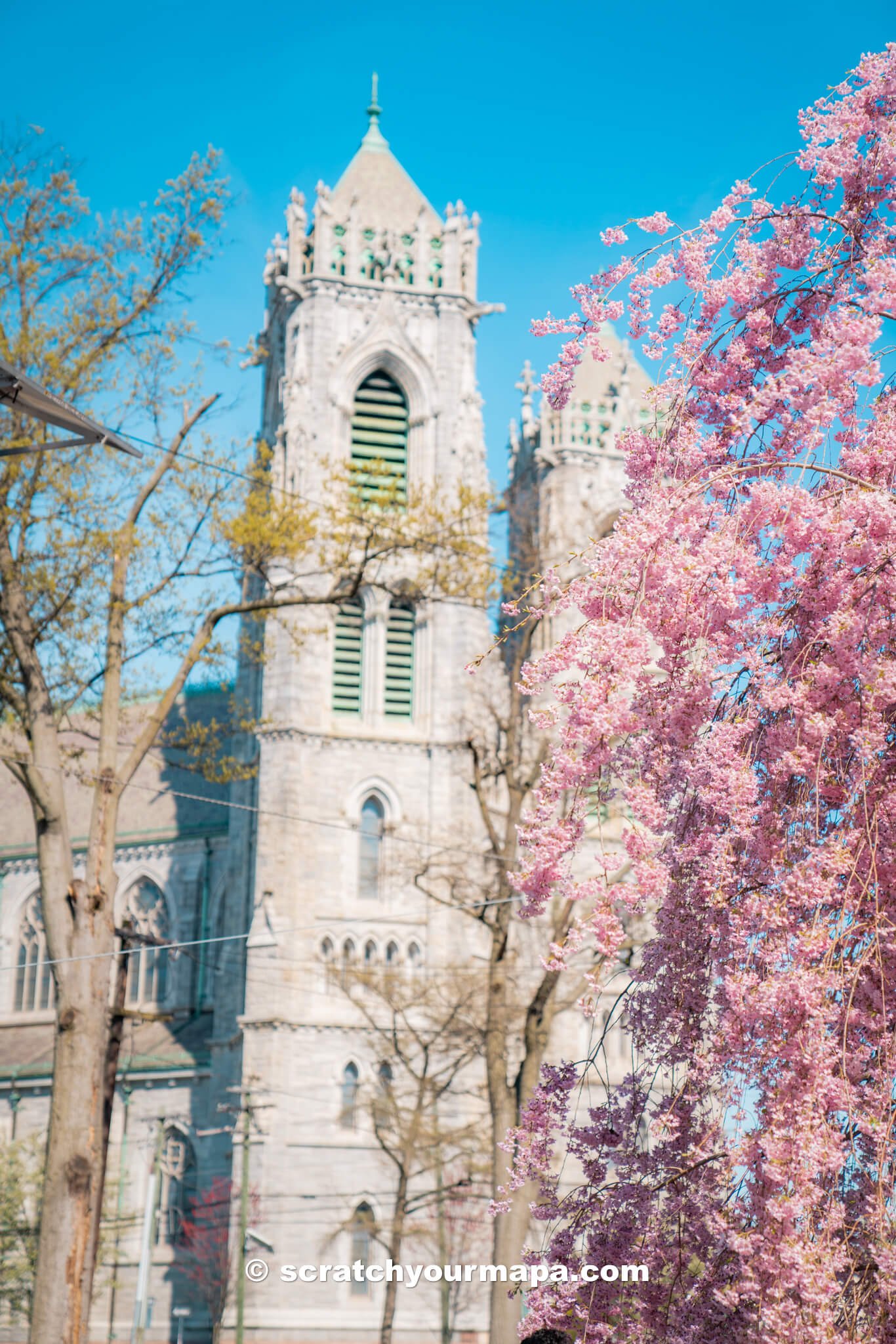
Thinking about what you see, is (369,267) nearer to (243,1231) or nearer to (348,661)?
(348,661)

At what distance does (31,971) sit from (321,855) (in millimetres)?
14310

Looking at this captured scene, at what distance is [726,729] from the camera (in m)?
6.32

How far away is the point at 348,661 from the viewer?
1593 inches

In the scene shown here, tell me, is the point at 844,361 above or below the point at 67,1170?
above

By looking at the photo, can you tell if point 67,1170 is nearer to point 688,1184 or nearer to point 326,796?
point 688,1184

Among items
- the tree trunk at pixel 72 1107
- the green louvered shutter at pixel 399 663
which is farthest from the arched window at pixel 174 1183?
the tree trunk at pixel 72 1107

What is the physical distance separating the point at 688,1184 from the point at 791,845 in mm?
1739

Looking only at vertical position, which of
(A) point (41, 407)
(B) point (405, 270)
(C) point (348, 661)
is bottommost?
(A) point (41, 407)

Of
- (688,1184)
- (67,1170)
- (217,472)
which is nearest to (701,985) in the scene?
(688,1184)

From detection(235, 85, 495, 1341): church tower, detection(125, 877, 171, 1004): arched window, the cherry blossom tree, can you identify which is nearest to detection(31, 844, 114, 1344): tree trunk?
the cherry blossom tree

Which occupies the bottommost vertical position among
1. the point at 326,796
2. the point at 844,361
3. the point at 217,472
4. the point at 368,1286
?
the point at 368,1286

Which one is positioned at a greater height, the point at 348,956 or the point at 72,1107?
the point at 348,956

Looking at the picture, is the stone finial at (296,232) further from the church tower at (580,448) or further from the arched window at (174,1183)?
the arched window at (174,1183)

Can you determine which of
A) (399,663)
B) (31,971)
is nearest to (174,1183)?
(31,971)
